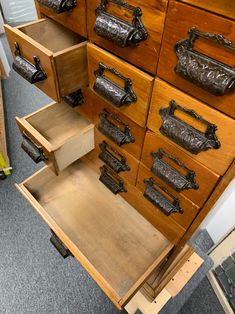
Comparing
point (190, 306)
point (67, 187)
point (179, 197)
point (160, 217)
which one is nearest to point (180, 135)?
point (179, 197)

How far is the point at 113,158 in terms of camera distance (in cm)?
90

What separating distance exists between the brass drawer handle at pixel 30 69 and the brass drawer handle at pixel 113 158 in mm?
319

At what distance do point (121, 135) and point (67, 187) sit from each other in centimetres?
47

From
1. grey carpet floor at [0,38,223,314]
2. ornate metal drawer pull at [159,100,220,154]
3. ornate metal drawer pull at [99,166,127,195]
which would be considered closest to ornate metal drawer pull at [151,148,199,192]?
ornate metal drawer pull at [159,100,220,154]

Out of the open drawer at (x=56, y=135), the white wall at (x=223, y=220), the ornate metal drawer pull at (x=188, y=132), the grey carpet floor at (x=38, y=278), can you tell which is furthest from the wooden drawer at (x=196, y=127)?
the grey carpet floor at (x=38, y=278)

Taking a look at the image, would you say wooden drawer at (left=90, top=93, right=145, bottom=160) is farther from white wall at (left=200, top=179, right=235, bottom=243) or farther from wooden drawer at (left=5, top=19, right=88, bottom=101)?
white wall at (left=200, top=179, right=235, bottom=243)

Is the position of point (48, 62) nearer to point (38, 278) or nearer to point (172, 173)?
point (172, 173)

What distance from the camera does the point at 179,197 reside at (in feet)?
2.36

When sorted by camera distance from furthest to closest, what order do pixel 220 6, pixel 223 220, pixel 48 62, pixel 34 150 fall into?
pixel 223 220, pixel 34 150, pixel 48 62, pixel 220 6

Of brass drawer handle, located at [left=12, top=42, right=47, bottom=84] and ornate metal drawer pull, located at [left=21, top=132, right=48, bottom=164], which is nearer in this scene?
brass drawer handle, located at [left=12, top=42, right=47, bottom=84]

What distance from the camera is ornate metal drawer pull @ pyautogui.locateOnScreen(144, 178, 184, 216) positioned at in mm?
748

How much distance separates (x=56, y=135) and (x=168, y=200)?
445mm

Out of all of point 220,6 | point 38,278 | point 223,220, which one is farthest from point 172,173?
point 38,278

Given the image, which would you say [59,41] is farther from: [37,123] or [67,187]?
[67,187]
